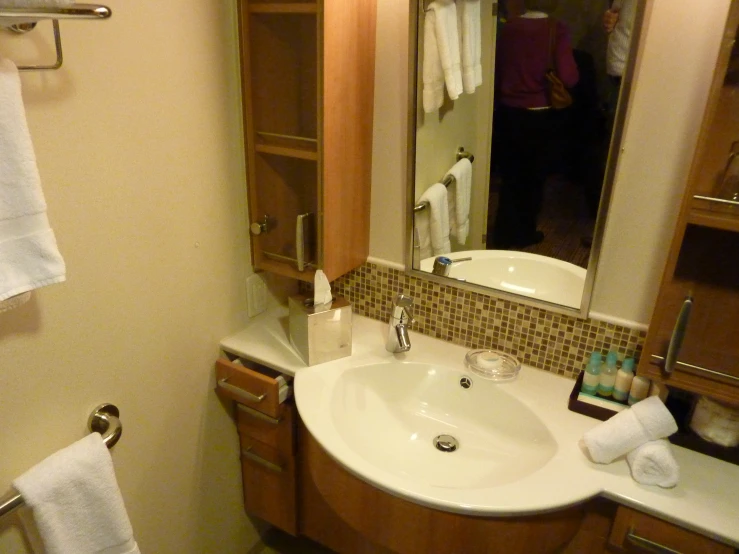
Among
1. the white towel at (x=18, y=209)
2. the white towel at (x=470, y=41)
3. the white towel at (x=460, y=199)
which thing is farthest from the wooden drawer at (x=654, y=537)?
the white towel at (x=18, y=209)

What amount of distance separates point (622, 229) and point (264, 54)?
882 millimetres

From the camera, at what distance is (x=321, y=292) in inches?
51.6

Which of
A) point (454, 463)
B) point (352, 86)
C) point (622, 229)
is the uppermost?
point (352, 86)

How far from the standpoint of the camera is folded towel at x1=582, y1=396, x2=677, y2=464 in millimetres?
1037

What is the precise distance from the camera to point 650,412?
41.3 inches

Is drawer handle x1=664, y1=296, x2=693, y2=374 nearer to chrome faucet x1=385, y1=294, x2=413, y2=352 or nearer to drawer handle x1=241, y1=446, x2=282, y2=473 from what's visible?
chrome faucet x1=385, y1=294, x2=413, y2=352

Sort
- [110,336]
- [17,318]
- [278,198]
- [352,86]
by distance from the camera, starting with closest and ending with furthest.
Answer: [17,318]
[110,336]
[352,86]
[278,198]

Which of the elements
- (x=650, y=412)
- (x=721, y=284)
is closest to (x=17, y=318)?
(x=650, y=412)

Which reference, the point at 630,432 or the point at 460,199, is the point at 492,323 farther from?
the point at 630,432

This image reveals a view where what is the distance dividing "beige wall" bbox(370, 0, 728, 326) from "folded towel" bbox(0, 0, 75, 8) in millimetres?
725

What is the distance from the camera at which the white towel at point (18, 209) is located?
782 mm

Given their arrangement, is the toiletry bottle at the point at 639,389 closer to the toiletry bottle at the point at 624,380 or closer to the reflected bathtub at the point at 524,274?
the toiletry bottle at the point at 624,380

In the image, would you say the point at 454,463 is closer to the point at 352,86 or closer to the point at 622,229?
the point at 622,229

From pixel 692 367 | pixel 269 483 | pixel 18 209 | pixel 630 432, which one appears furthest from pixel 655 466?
pixel 18 209
